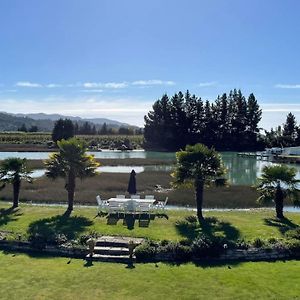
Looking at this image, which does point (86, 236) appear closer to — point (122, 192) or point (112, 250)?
point (112, 250)

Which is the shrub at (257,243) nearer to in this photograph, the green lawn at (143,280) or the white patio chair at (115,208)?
the green lawn at (143,280)

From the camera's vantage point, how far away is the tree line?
104m

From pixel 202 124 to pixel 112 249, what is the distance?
91.5 m

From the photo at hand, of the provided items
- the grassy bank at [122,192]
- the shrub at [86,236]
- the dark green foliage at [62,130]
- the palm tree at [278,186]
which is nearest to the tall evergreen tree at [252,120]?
the dark green foliage at [62,130]

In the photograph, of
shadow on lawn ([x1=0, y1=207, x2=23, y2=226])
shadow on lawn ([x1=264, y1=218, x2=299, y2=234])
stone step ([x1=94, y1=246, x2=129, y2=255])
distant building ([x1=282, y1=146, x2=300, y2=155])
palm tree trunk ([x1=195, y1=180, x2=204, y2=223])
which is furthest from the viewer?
distant building ([x1=282, y1=146, x2=300, y2=155])

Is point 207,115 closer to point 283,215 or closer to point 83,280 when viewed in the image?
point 283,215

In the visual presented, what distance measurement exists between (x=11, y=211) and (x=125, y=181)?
1765 centimetres

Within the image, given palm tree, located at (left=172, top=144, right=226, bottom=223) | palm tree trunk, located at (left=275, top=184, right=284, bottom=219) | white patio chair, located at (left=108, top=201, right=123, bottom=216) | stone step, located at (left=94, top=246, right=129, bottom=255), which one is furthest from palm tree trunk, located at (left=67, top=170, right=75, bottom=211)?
palm tree trunk, located at (left=275, top=184, right=284, bottom=219)

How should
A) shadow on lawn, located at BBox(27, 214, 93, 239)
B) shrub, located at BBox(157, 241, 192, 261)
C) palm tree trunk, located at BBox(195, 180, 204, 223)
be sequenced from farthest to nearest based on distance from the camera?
palm tree trunk, located at BBox(195, 180, 204, 223)
shadow on lawn, located at BBox(27, 214, 93, 239)
shrub, located at BBox(157, 241, 192, 261)

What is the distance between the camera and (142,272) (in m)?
14.0

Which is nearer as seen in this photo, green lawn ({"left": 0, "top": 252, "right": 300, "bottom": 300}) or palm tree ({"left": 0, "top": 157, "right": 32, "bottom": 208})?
green lawn ({"left": 0, "top": 252, "right": 300, "bottom": 300})

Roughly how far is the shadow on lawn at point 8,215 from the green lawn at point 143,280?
4.89 meters

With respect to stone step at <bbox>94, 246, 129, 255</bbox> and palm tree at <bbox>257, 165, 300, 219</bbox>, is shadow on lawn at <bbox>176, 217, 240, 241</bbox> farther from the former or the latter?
palm tree at <bbox>257, 165, 300, 219</bbox>

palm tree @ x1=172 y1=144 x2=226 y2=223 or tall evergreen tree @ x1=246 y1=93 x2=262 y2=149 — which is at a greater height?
tall evergreen tree @ x1=246 y1=93 x2=262 y2=149
